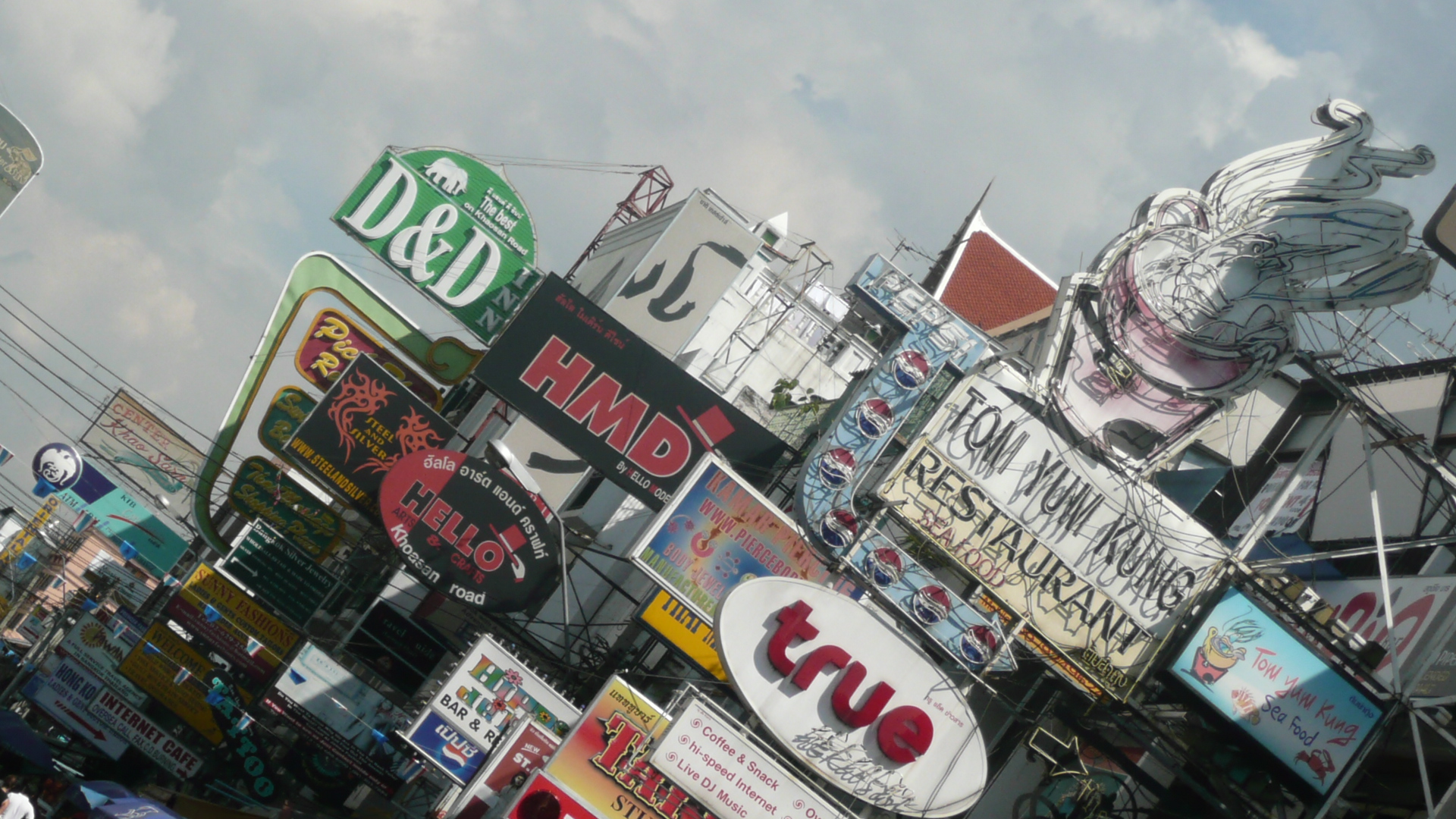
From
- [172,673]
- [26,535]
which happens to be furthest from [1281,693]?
[26,535]

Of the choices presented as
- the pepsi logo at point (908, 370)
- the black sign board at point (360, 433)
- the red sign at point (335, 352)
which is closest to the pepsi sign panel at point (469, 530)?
the black sign board at point (360, 433)

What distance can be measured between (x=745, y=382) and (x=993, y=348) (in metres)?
10.1

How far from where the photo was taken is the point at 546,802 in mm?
13805

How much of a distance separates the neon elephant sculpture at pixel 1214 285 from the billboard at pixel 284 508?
16.1m

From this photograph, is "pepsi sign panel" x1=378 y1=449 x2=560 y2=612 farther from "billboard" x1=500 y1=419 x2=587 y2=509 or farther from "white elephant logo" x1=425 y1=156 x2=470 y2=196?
"white elephant logo" x1=425 y1=156 x2=470 y2=196

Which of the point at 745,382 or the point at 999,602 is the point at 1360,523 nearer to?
the point at 999,602

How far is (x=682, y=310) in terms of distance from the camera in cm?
2439

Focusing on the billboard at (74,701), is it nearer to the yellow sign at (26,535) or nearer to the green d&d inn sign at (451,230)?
the green d&d inn sign at (451,230)

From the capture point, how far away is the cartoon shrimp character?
17.2 metres

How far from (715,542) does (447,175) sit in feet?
41.2

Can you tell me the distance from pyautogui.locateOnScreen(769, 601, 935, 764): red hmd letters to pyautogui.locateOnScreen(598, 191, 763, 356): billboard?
10.3 metres

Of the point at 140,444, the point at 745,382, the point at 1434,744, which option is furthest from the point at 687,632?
the point at 140,444

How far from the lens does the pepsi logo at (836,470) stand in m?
16.7

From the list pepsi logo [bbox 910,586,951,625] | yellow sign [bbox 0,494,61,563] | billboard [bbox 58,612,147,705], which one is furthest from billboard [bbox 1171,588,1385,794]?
yellow sign [bbox 0,494,61,563]
